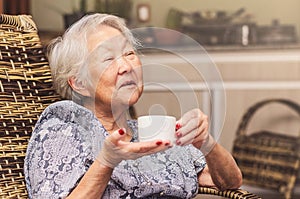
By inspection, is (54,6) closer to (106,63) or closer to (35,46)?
(35,46)

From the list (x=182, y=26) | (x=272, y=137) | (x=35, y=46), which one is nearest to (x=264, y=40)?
(x=182, y=26)

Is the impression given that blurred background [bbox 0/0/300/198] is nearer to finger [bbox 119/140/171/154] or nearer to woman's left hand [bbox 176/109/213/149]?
woman's left hand [bbox 176/109/213/149]

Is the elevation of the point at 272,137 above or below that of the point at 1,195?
below

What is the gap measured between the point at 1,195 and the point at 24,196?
2.7 inches

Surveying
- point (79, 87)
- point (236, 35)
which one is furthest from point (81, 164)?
point (236, 35)

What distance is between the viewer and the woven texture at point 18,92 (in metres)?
1.98

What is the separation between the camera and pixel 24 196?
77.2 inches

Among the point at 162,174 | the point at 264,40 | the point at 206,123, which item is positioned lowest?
the point at 264,40

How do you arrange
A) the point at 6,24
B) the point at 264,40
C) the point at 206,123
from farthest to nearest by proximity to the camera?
the point at 264,40
the point at 6,24
the point at 206,123

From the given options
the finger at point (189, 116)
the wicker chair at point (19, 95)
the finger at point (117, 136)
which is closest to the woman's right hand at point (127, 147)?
the finger at point (117, 136)

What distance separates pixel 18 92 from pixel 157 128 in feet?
2.33

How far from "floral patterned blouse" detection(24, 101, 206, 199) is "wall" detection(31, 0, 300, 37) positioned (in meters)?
2.91

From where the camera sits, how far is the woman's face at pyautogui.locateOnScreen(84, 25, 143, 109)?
1659mm

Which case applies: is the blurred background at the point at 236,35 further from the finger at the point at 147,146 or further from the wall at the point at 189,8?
the finger at the point at 147,146
